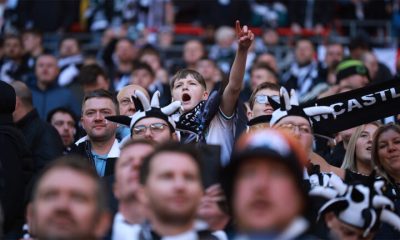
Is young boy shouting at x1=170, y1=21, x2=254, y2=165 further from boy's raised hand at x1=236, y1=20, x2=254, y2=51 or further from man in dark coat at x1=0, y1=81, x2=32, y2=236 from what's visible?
man in dark coat at x1=0, y1=81, x2=32, y2=236

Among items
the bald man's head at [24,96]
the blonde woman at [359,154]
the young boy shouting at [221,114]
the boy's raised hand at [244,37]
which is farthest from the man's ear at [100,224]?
the bald man's head at [24,96]

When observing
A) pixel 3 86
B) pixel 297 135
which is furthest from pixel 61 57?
pixel 297 135

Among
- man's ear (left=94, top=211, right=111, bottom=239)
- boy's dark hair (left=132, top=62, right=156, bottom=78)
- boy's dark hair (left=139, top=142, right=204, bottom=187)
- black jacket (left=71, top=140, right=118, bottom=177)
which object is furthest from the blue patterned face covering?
boy's dark hair (left=132, top=62, right=156, bottom=78)

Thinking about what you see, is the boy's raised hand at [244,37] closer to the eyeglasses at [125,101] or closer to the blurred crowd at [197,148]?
the blurred crowd at [197,148]

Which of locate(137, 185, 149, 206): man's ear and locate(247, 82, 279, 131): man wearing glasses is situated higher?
locate(247, 82, 279, 131): man wearing glasses

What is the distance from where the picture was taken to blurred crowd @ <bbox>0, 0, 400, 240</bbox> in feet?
20.7

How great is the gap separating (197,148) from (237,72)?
162 centimetres

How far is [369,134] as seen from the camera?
10836mm

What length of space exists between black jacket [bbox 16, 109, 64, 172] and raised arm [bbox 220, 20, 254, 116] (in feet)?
7.00

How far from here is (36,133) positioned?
37.5 feet

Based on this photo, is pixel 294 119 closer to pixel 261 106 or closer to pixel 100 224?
pixel 261 106

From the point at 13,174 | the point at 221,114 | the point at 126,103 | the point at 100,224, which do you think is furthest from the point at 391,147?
the point at 100,224

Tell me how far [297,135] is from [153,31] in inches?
570

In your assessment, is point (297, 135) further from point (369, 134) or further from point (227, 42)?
point (227, 42)
